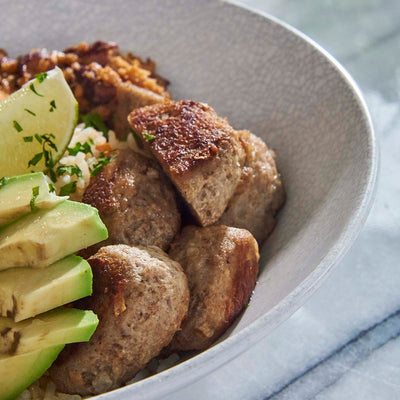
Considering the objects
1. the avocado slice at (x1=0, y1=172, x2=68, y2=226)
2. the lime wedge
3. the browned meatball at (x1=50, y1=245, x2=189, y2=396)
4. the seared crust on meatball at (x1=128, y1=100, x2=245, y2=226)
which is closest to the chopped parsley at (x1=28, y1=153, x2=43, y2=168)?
the lime wedge

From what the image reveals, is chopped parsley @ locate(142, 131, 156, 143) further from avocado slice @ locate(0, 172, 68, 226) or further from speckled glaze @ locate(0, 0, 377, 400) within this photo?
speckled glaze @ locate(0, 0, 377, 400)

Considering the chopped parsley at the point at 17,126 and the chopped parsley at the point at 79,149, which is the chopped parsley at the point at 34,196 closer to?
the chopped parsley at the point at 17,126

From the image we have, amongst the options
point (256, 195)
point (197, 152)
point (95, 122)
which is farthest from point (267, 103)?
point (197, 152)

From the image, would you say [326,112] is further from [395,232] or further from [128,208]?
[128,208]

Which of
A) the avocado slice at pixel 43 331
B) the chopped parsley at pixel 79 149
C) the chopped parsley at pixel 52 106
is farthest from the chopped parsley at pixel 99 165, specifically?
the avocado slice at pixel 43 331

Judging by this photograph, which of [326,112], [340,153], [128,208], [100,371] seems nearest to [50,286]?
[100,371]
